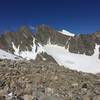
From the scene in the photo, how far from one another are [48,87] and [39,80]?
0.88 metres

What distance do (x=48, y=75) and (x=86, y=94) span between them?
116 inches

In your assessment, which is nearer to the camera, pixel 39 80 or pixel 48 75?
pixel 39 80

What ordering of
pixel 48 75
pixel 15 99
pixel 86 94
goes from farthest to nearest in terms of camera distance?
pixel 48 75 → pixel 86 94 → pixel 15 99

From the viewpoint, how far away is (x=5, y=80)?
12.2m

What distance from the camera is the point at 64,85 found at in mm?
12609

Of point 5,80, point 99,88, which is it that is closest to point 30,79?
point 5,80

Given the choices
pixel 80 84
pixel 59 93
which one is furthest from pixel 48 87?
pixel 80 84

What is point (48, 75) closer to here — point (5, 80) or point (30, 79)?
point (30, 79)

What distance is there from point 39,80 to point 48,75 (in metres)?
1.11

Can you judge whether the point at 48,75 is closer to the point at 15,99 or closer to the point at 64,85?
the point at 64,85

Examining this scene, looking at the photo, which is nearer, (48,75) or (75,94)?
(75,94)

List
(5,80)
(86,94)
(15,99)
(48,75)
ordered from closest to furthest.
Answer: (15,99), (86,94), (5,80), (48,75)

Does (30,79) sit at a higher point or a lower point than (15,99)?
higher

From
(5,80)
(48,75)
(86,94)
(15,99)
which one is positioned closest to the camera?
(15,99)
